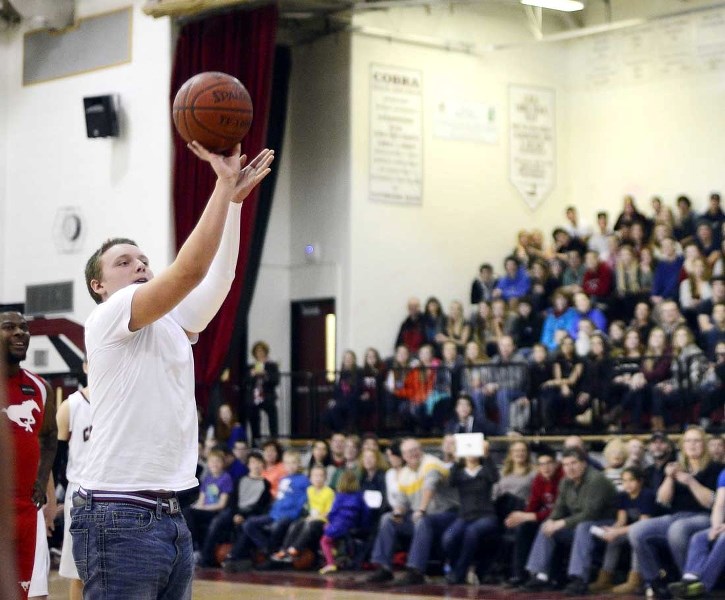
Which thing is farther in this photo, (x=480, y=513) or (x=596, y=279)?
(x=596, y=279)

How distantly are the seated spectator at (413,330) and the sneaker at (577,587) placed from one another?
622cm

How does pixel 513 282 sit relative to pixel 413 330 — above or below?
above

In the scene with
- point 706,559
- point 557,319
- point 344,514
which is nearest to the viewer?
point 706,559

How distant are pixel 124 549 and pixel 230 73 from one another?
13.4m

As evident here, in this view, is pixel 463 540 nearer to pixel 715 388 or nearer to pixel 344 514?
pixel 344 514

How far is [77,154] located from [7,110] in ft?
5.84

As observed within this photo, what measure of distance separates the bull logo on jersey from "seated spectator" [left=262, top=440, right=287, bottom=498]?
753 cm

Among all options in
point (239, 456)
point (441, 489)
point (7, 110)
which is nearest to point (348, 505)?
point (441, 489)

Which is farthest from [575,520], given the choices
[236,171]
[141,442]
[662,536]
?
[236,171]

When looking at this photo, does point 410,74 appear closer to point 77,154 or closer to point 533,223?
point 533,223

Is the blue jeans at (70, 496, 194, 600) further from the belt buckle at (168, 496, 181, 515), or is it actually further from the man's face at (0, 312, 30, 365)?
the man's face at (0, 312, 30, 365)

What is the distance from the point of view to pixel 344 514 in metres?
13.5

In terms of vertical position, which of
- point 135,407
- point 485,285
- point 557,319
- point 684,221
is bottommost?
point 135,407

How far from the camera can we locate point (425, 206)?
61.9 ft
